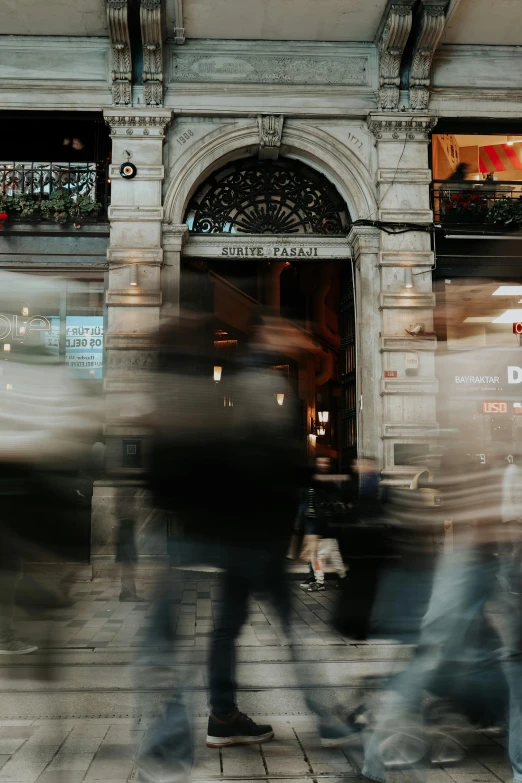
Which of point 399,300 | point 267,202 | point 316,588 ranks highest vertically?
point 267,202

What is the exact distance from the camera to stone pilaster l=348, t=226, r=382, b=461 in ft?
36.4

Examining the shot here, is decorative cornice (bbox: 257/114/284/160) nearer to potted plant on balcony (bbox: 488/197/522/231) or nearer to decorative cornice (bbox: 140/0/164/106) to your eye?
decorative cornice (bbox: 140/0/164/106)

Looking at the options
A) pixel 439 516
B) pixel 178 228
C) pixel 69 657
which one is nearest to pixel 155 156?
pixel 178 228

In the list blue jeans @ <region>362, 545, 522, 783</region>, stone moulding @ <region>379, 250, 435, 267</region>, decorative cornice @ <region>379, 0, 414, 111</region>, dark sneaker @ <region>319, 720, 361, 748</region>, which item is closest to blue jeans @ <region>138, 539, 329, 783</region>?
dark sneaker @ <region>319, 720, 361, 748</region>

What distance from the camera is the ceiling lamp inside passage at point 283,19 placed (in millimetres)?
10562

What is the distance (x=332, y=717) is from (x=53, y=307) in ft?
10.3

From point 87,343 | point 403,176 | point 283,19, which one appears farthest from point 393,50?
point 87,343

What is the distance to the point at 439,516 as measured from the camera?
14.3 feet

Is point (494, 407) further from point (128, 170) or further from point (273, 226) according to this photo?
point (128, 170)

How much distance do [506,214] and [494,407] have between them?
318 centimetres

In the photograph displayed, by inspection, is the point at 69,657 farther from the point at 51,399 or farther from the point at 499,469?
the point at 499,469

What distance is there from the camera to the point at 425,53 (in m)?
11.1

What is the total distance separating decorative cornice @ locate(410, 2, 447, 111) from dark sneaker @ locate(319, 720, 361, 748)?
9896 millimetres

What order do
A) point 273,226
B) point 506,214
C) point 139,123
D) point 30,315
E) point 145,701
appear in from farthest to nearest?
point 273,226 < point 506,214 < point 139,123 < point 30,315 < point 145,701
